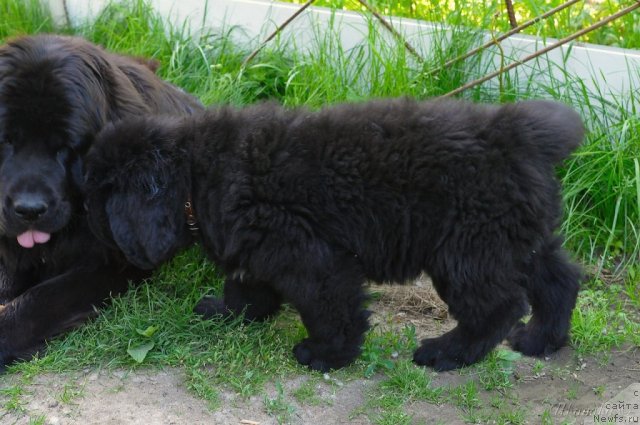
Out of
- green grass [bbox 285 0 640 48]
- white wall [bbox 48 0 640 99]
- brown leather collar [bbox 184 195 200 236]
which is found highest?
green grass [bbox 285 0 640 48]

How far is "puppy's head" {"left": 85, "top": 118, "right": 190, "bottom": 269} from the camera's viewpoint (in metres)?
3.44

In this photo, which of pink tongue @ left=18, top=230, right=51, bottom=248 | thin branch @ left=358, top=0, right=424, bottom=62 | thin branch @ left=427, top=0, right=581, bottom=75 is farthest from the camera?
thin branch @ left=358, top=0, right=424, bottom=62

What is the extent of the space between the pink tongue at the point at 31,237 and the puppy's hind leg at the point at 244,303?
761mm

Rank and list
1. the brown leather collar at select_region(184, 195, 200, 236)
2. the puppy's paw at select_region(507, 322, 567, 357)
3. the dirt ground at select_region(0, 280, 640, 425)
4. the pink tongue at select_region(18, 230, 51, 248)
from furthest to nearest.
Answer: the puppy's paw at select_region(507, 322, 567, 357) → the pink tongue at select_region(18, 230, 51, 248) → the brown leather collar at select_region(184, 195, 200, 236) → the dirt ground at select_region(0, 280, 640, 425)

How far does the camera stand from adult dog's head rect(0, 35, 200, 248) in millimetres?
3498

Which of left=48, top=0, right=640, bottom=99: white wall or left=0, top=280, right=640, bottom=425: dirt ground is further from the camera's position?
left=48, top=0, right=640, bottom=99: white wall

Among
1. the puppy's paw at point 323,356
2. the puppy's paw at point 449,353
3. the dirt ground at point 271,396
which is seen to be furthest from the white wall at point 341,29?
the puppy's paw at point 323,356

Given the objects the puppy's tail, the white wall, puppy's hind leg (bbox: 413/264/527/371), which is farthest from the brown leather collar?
the white wall

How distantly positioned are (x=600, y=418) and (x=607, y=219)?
1595 millimetres

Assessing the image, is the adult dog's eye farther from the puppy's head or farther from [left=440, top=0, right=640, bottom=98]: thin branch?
[left=440, top=0, right=640, bottom=98]: thin branch

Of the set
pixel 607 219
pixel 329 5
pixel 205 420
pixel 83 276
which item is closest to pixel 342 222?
pixel 205 420

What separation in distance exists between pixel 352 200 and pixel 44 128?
124 cm

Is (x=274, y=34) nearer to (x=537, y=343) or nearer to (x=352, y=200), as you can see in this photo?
(x=352, y=200)

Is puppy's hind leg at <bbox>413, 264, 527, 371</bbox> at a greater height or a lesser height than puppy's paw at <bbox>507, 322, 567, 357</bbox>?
greater
